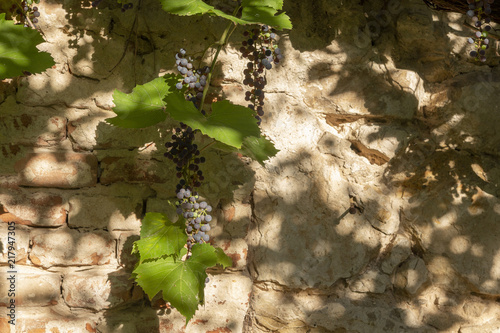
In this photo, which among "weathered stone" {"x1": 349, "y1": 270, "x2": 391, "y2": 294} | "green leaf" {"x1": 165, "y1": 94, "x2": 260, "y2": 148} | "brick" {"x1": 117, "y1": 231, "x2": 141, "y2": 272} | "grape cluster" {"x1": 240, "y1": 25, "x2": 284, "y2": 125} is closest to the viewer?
"green leaf" {"x1": 165, "y1": 94, "x2": 260, "y2": 148}

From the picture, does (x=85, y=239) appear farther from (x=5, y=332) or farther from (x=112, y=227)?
(x=5, y=332)

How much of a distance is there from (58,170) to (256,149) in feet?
2.54

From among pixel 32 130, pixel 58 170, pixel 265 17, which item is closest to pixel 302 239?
pixel 265 17

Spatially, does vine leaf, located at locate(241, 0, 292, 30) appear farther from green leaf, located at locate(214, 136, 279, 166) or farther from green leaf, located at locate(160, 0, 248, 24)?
green leaf, located at locate(214, 136, 279, 166)

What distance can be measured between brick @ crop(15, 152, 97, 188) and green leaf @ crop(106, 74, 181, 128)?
306mm

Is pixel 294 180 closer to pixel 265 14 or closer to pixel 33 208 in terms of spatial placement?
pixel 265 14

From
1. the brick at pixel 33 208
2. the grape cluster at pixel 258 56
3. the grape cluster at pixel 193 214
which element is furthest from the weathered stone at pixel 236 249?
the brick at pixel 33 208

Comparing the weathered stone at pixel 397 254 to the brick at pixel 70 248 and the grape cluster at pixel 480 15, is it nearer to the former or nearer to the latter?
the grape cluster at pixel 480 15

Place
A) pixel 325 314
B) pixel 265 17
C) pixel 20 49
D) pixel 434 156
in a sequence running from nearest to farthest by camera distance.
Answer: pixel 20 49 → pixel 265 17 → pixel 325 314 → pixel 434 156

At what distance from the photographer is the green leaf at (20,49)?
4.69ft

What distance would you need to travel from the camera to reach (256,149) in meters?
1.60

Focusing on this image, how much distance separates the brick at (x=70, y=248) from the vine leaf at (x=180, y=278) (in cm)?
30

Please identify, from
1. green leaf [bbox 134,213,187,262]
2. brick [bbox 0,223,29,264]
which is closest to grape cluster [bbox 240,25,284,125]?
green leaf [bbox 134,213,187,262]

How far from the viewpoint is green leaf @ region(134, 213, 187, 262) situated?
1.60m
